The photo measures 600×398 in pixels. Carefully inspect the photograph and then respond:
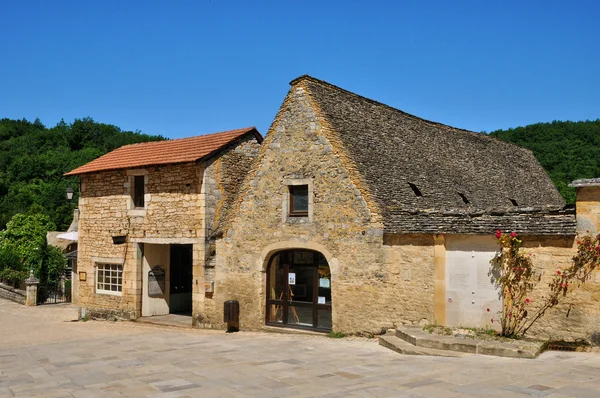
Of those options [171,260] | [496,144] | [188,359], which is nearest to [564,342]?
[188,359]

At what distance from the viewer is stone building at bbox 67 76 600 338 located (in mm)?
11445

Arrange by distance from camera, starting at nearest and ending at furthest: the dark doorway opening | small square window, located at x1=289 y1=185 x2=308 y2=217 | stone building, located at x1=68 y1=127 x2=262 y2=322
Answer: small square window, located at x1=289 y1=185 x2=308 y2=217, stone building, located at x1=68 y1=127 x2=262 y2=322, the dark doorway opening

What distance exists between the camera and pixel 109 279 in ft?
59.6

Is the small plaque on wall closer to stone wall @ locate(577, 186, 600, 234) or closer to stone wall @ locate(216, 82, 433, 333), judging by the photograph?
stone wall @ locate(216, 82, 433, 333)

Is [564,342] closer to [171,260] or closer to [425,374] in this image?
[425,374]

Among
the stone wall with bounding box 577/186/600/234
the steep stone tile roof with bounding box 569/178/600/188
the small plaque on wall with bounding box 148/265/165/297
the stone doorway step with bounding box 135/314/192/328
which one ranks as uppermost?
the steep stone tile roof with bounding box 569/178/600/188

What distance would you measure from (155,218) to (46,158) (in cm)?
4652

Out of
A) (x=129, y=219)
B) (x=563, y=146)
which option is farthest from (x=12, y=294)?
(x=563, y=146)

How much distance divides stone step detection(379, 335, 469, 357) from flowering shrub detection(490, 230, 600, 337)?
1.65 meters

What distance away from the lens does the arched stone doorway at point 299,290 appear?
13.7m

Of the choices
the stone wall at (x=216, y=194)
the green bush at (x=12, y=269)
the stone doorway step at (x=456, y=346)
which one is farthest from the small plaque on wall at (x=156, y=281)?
the green bush at (x=12, y=269)

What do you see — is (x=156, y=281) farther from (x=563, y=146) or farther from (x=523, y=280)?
(x=563, y=146)

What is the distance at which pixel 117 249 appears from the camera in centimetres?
1772

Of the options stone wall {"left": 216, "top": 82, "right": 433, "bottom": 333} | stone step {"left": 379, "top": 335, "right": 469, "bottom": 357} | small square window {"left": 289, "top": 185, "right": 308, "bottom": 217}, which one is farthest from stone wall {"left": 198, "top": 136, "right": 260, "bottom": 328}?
stone step {"left": 379, "top": 335, "right": 469, "bottom": 357}
